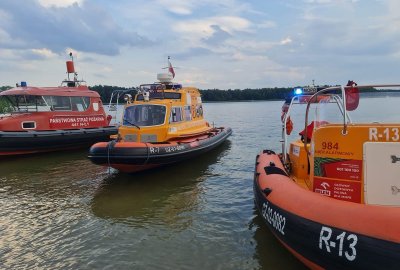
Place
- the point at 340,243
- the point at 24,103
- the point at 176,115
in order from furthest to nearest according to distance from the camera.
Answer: the point at 24,103, the point at 176,115, the point at 340,243

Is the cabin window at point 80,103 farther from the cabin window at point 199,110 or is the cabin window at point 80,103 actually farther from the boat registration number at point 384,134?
the boat registration number at point 384,134

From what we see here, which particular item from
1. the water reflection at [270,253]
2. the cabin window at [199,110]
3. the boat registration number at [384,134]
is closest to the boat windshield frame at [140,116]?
the cabin window at [199,110]

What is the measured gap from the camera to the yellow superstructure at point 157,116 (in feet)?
35.3

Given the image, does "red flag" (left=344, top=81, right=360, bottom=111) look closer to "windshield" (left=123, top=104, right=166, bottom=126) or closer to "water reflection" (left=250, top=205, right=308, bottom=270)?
"water reflection" (left=250, top=205, right=308, bottom=270)

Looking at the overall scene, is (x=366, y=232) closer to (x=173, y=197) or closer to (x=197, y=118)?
(x=173, y=197)

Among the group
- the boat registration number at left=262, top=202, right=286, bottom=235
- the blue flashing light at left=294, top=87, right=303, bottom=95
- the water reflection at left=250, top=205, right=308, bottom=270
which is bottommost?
the water reflection at left=250, top=205, right=308, bottom=270

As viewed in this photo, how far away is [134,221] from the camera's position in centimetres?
655

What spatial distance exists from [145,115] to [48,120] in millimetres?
5490

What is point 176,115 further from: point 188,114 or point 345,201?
point 345,201

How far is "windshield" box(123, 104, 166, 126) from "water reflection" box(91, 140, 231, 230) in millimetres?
1581

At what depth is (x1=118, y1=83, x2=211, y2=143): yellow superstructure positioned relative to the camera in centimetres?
1076

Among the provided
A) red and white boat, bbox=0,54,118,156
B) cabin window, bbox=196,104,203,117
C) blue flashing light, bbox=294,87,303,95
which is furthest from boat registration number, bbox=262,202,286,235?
red and white boat, bbox=0,54,118,156

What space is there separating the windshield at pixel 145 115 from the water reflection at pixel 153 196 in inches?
62.3

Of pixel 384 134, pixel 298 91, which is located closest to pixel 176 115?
pixel 298 91
